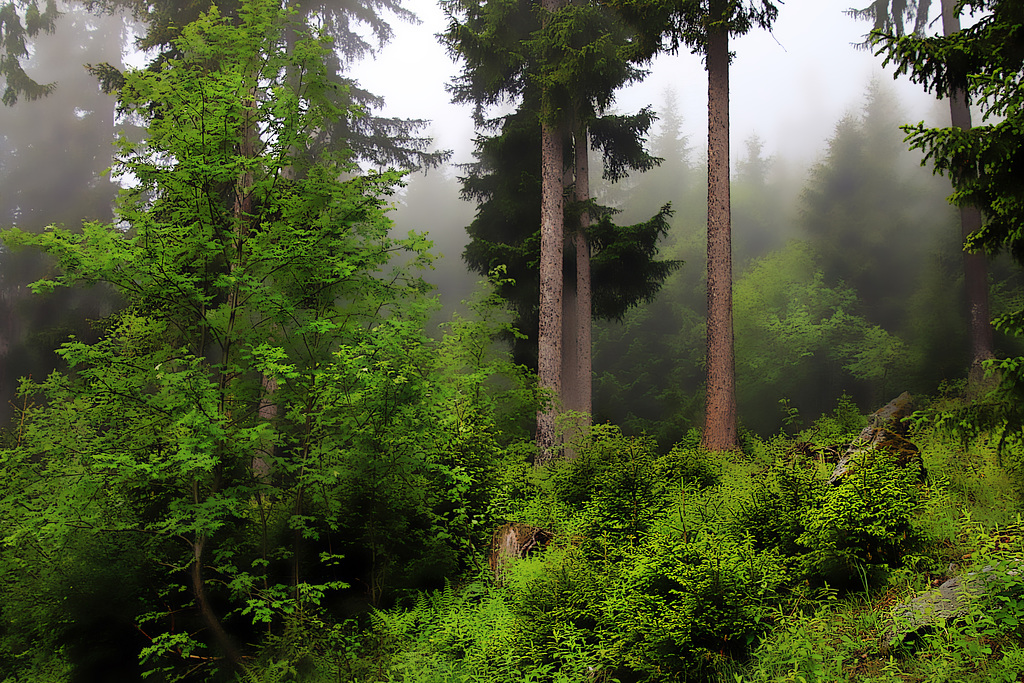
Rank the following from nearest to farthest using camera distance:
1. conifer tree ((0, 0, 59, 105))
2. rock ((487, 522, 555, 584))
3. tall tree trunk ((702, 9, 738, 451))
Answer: rock ((487, 522, 555, 584)) → tall tree trunk ((702, 9, 738, 451)) → conifer tree ((0, 0, 59, 105))

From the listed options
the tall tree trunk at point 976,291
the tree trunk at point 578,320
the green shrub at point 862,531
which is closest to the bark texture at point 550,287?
the tree trunk at point 578,320

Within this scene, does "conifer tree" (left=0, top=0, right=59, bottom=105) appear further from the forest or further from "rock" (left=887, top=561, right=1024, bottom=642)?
"rock" (left=887, top=561, right=1024, bottom=642)

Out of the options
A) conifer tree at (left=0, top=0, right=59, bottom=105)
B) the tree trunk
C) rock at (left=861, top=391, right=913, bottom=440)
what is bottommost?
rock at (left=861, top=391, right=913, bottom=440)

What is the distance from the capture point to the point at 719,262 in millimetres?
10453

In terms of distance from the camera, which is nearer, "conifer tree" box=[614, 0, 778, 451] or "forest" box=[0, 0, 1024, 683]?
"forest" box=[0, 0, 1024, 683]

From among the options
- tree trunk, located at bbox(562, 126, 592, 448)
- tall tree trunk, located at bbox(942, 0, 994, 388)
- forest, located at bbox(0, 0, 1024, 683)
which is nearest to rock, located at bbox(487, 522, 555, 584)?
forest, located at bbox(0, 0, 1024, 683)

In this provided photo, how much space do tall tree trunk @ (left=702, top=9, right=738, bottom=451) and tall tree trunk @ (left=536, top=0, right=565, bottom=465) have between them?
2.73 m

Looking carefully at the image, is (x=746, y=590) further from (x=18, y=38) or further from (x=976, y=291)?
(x=18, y=38)

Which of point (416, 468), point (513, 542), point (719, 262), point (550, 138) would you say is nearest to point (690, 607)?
point (513, 542)

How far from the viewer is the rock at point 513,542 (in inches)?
268

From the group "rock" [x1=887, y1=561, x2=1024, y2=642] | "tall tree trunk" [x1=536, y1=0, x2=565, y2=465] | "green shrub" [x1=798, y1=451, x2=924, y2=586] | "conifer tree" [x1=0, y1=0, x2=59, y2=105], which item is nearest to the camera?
"rock" [x1=887, y1=561, x2=1024, y2=642]

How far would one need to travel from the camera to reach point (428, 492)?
725cm

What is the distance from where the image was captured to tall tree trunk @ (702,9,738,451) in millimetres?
10164

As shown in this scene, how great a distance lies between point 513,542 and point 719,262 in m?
6.23
